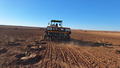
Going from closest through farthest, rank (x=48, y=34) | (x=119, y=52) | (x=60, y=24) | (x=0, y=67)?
1. (x=0, y=67)
2. (x=119, y=52)
3. (x=48, y=34)
4. (x=60, y=24)

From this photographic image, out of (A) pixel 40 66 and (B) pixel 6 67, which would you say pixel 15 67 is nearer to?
(B) pixel 6 67

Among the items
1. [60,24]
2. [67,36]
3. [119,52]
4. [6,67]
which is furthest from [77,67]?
[60,24]

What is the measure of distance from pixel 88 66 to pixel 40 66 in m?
2.15

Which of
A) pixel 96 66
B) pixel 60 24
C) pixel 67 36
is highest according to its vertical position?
pixel 60 24

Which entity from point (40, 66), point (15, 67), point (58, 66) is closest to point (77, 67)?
point (58, 66)

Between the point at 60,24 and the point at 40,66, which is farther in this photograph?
the point at 60,24

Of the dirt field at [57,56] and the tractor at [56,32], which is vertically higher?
the tractor at [56,32]

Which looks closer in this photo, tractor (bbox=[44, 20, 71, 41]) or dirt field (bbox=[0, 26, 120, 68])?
dirt field (bbox=[0, 26, 120, 68])

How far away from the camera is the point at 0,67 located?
2.71 metres

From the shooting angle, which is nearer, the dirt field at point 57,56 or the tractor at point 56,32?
the dirt field at point 57,56

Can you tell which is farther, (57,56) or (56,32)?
(56,32)

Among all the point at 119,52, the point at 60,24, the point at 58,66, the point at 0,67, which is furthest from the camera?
the point at 60,24

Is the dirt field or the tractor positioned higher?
the tractor

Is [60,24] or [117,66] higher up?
[60,24]
